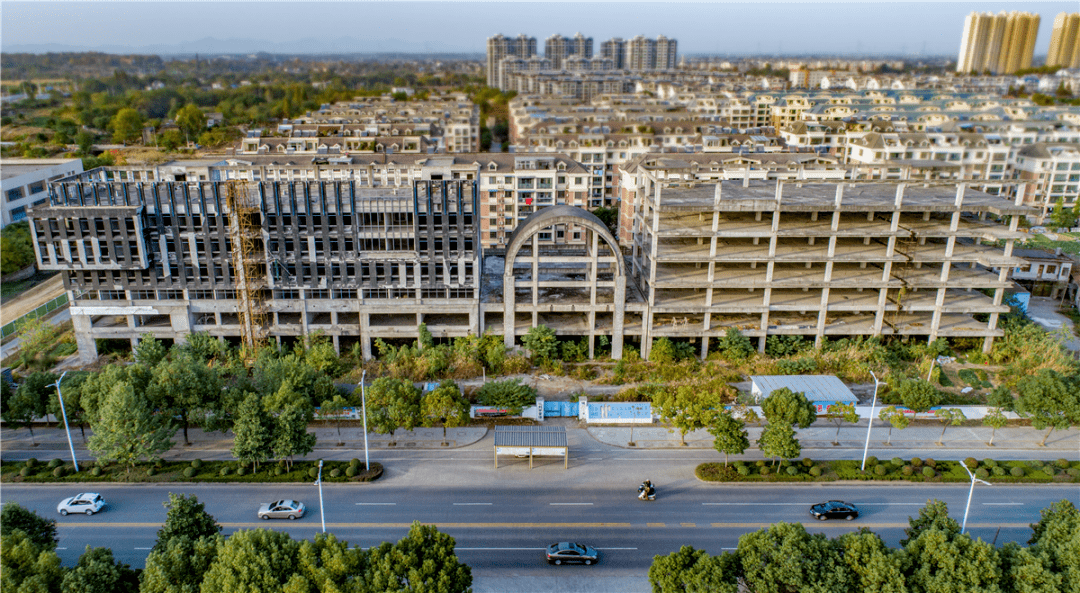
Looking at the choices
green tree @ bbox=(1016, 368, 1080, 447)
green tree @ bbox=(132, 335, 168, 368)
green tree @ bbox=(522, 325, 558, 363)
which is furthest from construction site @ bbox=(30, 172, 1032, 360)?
green tree @ bbox=(1016, 368, 1080, 447)

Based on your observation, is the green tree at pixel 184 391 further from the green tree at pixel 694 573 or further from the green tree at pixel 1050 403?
the green tree at pixel 1050 403

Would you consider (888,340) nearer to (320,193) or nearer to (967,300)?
(967,300)

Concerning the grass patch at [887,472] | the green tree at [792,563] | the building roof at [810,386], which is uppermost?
the green tree at [792,563]

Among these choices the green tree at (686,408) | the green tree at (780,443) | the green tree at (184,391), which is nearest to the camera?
the green tree at (780,443)

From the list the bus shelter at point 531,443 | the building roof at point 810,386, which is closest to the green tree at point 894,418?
the building roof at point 810,386

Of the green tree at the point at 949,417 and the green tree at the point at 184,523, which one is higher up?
the green tree at the point at 184,523

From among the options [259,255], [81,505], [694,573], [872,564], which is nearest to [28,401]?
[81,505]
